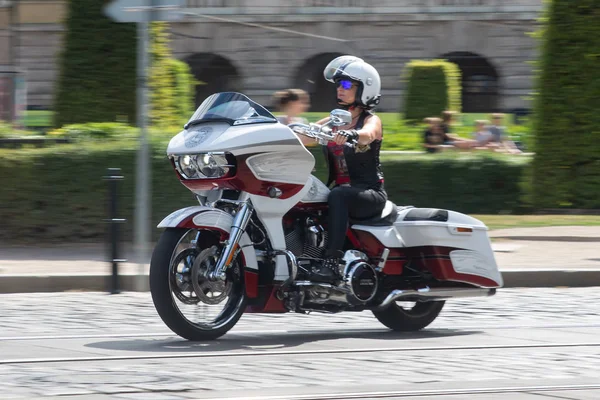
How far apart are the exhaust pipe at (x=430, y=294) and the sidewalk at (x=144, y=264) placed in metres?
2.84

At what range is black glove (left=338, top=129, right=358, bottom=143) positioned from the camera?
7.23 metres

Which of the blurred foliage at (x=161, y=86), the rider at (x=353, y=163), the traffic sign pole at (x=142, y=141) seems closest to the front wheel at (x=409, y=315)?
the rider at (x=353, y=163)

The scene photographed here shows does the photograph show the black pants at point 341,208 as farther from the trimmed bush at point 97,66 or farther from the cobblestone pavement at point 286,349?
the trimmed bush at point 97,66

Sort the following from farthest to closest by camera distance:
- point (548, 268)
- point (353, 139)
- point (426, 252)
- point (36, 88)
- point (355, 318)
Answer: point (36, 88) < point (548, 268) < point (355, 318) < point (426, 252) < point (353, 139)

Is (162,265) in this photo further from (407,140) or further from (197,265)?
(407,140)

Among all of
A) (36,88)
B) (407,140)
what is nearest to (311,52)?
(36,88)

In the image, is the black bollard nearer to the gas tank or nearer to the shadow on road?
the shadow on road

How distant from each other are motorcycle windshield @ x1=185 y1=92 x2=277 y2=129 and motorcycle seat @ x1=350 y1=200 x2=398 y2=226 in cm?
94

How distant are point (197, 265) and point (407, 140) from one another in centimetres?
1355

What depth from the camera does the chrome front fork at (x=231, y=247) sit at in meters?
7.04

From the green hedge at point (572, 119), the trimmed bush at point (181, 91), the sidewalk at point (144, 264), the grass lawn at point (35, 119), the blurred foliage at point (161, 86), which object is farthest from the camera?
the grass lawn at point (35, 119)

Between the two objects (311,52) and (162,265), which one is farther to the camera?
(311,52)

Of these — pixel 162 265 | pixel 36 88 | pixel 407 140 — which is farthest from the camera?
pixel 36 88

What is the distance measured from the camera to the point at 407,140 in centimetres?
2030
